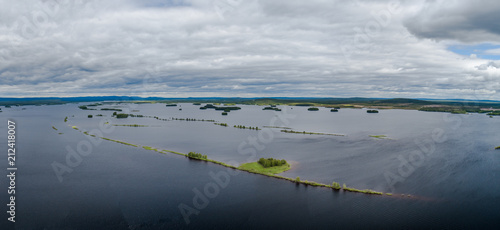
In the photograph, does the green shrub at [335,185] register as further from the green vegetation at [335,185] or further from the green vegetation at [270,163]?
the green vegetation at [270,163]

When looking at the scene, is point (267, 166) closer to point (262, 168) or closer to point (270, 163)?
point (270, 163)

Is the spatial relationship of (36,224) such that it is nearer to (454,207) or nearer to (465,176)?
(454,207)

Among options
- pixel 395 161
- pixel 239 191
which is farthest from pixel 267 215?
pixel 395 161

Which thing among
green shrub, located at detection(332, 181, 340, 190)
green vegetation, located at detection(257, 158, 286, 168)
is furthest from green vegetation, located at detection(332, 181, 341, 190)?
green vegetation, located at detection(257, 158, 286, 168)

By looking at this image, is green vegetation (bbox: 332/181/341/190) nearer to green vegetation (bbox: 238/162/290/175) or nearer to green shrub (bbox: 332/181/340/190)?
green shrub (bbox: 332/181/340/190)

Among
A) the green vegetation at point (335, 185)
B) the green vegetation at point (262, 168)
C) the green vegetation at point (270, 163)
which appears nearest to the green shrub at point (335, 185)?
the green vegetation at point (335, 185)

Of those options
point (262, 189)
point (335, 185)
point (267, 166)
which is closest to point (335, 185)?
point (335, 185)

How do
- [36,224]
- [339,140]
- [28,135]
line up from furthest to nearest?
[28,135], [339,140], [36,224]

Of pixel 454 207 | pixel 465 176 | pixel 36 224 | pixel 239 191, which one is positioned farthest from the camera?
pixel 465 176
